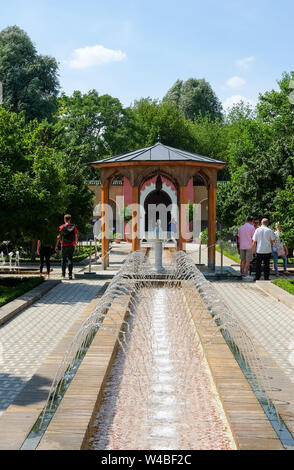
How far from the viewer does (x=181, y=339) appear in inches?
329

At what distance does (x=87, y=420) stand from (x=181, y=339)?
150 inches

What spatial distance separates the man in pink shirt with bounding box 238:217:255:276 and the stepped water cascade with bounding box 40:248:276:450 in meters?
4.85

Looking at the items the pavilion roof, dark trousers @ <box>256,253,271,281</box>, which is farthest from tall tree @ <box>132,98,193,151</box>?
dark trousers @ <box>256,253,271,281</box>

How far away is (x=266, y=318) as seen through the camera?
1037 centimetres

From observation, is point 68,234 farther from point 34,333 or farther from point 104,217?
point 34,333

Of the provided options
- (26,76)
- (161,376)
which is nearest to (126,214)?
(26,76)

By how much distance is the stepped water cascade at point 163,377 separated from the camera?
15.8 ft

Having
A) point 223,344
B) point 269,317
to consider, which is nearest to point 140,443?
point 223,344

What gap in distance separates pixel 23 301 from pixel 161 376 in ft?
18.6

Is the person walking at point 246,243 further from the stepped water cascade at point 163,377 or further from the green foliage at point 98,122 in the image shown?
the green foliage at point 98,122

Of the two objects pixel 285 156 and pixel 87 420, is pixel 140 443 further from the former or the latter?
pixel 285 156

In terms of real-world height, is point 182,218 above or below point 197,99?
below

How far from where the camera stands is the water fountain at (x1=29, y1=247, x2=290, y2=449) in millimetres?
4812

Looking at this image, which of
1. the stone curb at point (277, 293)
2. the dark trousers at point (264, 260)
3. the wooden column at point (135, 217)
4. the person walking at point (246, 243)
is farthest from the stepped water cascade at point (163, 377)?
the wooden column at point (135, 217)
